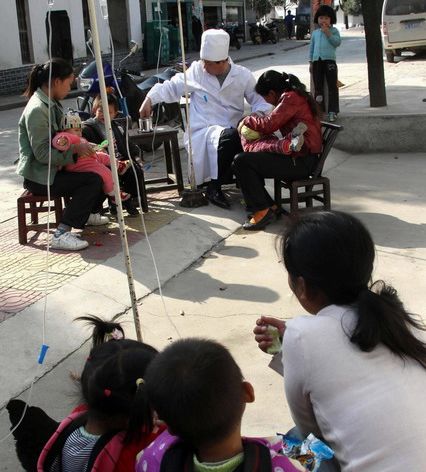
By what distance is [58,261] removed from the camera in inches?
183

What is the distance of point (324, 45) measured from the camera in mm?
9391

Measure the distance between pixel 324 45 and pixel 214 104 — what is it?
3.89 metres

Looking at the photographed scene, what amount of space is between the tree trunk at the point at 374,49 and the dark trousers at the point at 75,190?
4938mm

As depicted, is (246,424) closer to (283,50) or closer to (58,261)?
(58,261)

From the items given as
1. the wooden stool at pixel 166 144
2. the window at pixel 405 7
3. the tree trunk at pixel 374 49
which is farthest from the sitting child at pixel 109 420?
the window at pixel 405 7

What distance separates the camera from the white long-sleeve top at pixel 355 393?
160 cm

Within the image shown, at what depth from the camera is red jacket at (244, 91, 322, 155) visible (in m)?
5.13

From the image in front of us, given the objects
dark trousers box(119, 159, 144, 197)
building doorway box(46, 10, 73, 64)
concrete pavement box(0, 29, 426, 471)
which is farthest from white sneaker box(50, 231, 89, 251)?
building doorway box(46, 10, 73, 64)

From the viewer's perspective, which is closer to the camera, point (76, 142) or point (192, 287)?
point (192, 287)

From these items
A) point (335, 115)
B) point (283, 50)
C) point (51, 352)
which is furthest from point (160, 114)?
point (283, 50)

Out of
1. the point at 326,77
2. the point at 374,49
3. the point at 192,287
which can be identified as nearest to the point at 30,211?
the point at 192,287

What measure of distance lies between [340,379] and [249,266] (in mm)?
2989

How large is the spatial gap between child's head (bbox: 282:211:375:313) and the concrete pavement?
120cm

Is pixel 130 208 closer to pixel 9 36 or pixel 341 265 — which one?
pixel 341 265
